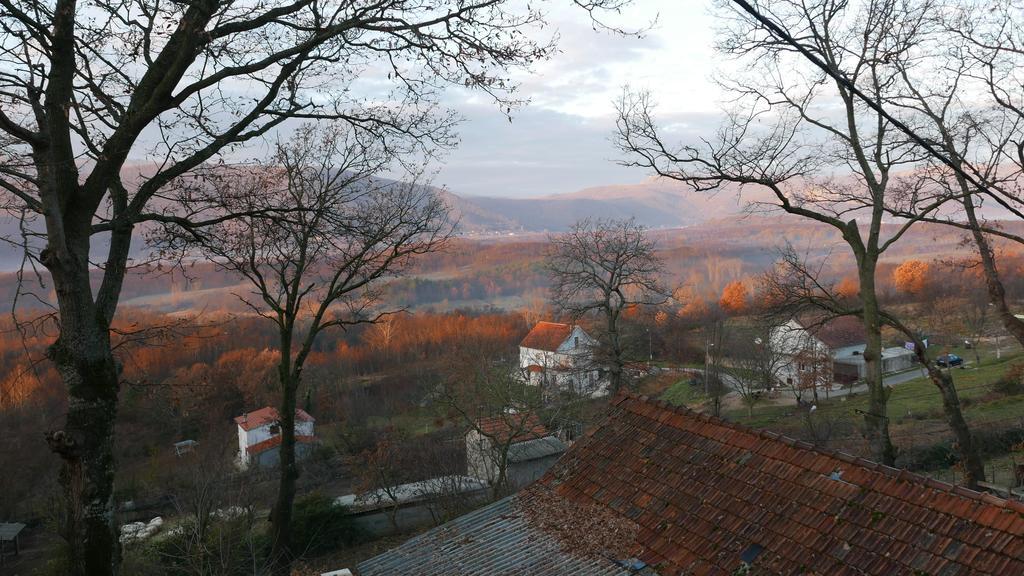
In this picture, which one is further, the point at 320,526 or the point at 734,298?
the point at 734,298

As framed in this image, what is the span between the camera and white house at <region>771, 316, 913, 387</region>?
33.1m

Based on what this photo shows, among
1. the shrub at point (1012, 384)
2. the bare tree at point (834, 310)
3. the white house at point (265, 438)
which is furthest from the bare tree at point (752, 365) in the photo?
the white house at point (265, 438)

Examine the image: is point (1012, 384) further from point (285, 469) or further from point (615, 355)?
point (285, 469)

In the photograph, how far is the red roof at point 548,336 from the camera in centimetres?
3984

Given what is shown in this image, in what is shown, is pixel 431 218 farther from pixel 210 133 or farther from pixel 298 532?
pixel 298 532

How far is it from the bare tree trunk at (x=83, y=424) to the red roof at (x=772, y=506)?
178 inches

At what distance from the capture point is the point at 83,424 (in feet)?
16.9

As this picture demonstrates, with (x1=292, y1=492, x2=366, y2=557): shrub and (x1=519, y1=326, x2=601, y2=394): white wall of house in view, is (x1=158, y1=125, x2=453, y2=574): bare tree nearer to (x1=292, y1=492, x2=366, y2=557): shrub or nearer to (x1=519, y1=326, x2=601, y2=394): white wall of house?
(x1=292, y1=492, x2=366, y2=557): shrub

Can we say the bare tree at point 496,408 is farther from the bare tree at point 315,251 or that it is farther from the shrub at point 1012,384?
the shrub at point 1012,384

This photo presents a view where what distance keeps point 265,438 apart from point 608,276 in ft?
63.9

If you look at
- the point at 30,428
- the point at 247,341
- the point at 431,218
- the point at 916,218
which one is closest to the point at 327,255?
the point at 431,218

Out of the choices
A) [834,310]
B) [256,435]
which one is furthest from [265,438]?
[834,310]

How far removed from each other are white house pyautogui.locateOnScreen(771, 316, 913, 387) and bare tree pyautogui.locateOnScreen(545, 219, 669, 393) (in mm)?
12855

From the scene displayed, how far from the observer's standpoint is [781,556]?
17.2 ft
